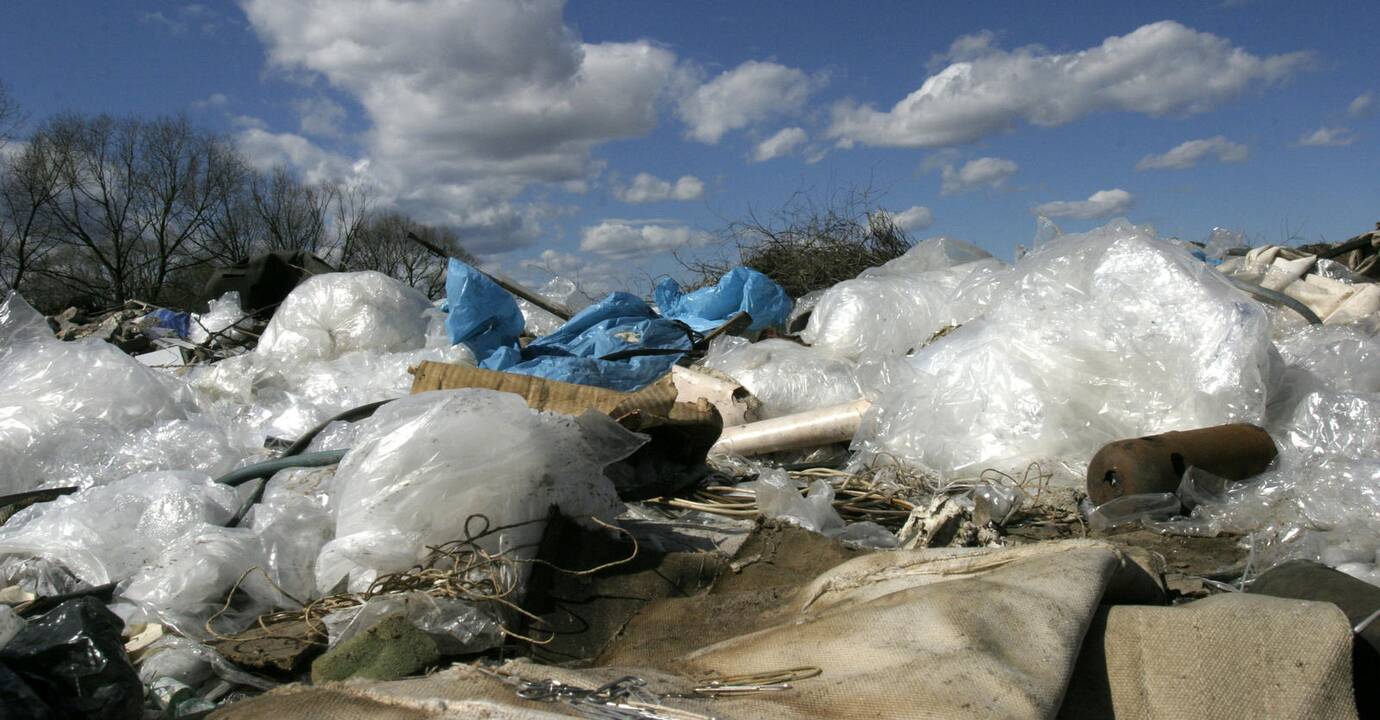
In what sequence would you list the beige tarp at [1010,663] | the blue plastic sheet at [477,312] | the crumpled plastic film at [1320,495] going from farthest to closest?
the blue plastic sheet at [477,312], the crumpled plastic film at [1320,495], the beige tarp at [1010,663]

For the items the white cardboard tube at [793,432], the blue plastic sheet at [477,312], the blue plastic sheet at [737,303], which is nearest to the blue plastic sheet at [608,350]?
the blue plastic sheet at [477,312]

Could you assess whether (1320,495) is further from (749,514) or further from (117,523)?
(117,523)

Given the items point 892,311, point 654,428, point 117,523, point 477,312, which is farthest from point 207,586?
point 892,311

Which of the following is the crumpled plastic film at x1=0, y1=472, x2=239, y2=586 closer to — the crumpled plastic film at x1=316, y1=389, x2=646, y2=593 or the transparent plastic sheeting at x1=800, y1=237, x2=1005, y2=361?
the crumpled plastic film at x1=316, y1=389, x2=646, y2=593

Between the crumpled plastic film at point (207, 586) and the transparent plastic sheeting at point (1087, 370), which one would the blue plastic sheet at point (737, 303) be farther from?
the crumpled plastic film at point (207, 586)

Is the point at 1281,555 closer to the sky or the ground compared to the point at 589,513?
closer to the ground

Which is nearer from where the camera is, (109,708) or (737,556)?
(109,708)

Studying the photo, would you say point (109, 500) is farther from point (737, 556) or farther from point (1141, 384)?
point (1141, 384)

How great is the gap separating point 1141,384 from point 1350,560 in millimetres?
1214

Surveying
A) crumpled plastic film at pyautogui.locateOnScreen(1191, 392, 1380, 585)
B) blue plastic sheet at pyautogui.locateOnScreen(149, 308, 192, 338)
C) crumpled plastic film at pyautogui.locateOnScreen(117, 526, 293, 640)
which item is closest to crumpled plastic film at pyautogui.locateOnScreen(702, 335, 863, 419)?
crumpled plastic film at pyautogui.locateOnScreen(1191, 392, 1380, 585)

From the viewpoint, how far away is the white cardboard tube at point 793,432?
4.06 metres

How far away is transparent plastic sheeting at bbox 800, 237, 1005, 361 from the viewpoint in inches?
205

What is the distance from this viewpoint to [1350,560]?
2654 mm

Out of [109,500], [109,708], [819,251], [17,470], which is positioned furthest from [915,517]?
[819,251]
